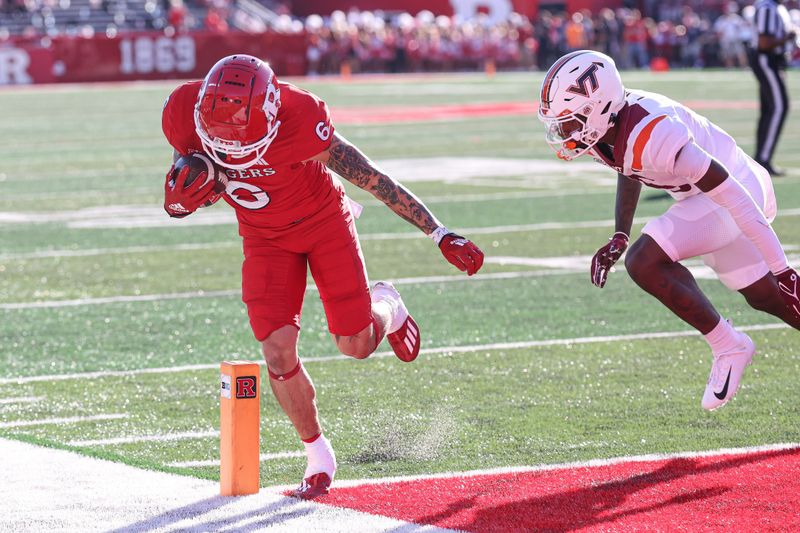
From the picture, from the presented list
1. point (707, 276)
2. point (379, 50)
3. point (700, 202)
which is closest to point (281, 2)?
point (379, 50)

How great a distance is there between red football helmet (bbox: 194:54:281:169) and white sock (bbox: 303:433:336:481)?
1011 millimetres

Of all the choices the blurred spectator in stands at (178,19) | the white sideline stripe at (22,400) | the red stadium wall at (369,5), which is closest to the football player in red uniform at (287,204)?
the white sideline stripe at (22,400)

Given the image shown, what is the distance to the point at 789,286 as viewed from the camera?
5387mm

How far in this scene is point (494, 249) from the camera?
10617 mm

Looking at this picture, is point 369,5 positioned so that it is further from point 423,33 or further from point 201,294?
point 201,294

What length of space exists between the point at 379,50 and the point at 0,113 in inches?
785

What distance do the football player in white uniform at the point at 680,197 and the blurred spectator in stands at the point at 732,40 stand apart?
115 feet

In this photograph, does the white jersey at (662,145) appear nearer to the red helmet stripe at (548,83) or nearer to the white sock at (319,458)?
the red helmet stripe at (548,83)

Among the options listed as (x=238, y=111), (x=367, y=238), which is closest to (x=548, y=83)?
(x=238, y=111)

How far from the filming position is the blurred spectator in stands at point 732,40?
40688 mm

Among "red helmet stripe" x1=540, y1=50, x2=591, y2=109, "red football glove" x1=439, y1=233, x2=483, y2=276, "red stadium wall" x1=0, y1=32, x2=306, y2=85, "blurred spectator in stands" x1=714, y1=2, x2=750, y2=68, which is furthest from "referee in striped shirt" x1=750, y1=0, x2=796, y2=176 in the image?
"blurred spectator in stands" x1=714, y1=2, x2=750, y2=68

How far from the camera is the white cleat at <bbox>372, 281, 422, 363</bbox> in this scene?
601cm

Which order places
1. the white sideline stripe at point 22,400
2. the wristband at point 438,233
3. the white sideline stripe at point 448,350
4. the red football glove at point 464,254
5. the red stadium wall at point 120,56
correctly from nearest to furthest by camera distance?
1. the red football glove at point 464,254
2. the wristband at point 438,233
3. the white sideline stripe at point 22,400
4. the white sideline stripe at point 448,350
5. the red stadium wall at point 120,56

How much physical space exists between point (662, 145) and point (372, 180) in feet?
3.66
